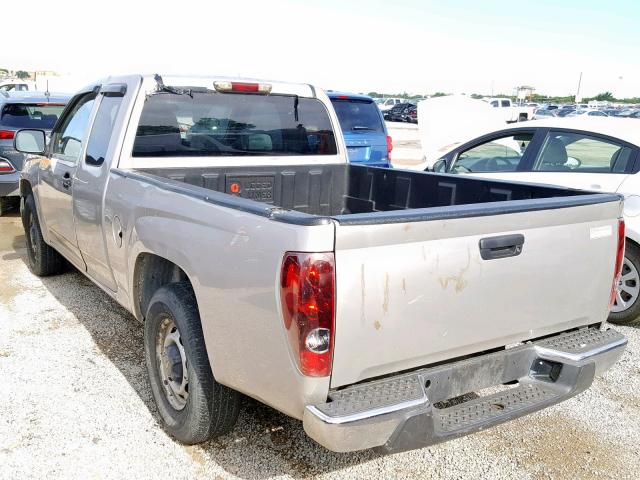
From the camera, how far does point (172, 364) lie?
312 centimetres

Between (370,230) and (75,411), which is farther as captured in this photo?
(75,411)

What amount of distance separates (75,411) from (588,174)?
4462mm

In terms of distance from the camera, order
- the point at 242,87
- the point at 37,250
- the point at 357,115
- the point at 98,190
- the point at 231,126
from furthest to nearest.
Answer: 1. the point at 357,115
2. the point at 37,250
3. the point at 231,126
4. the point at 242,87
5. the point at 98,190

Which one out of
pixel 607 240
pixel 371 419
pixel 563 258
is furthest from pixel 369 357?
pixel 607 240

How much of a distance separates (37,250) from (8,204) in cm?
432

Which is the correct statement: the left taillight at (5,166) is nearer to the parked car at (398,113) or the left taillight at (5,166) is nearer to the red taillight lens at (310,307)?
the red taillight lens at (310,307)

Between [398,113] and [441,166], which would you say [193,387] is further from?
[398,113]

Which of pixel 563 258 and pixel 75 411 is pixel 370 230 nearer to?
pixel 563 258

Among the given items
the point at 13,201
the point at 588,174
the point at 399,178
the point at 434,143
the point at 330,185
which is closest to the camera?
the point at 399,178

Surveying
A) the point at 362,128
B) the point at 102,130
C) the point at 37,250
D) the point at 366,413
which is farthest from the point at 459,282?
the point at 362,128

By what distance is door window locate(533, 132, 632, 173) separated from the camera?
203 inches

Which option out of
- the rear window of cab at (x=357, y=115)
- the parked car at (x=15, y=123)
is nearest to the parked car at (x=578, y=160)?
the rear window of cab at (x=357, y=115)

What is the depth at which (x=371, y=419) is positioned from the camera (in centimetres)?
221

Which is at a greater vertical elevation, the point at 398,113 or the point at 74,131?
the point at 74,131
